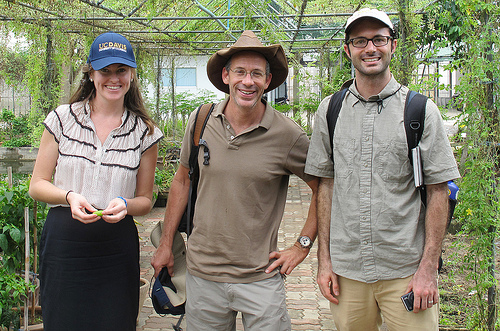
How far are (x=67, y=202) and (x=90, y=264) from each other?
1.06ft

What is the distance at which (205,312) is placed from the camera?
7.64 feet

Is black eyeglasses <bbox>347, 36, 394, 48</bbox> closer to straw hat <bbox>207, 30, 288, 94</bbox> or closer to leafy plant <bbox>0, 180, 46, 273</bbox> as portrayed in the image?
straw hat <bbox>207, 30, 288, 94</bbox>

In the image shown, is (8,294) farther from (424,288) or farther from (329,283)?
(424,288)

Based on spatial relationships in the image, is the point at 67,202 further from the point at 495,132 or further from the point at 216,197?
the point at 495,132

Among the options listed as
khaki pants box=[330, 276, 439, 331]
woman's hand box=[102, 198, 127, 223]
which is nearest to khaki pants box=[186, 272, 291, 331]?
khaki pants box=[330, 276, 439, 331]

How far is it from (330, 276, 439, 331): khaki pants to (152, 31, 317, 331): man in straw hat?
0.93ft

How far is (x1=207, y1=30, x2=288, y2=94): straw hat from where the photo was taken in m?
2.30

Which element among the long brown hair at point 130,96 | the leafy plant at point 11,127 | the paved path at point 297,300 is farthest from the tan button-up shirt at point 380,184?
the leafy plant at point 11,127

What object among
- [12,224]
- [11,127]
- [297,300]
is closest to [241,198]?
[12,224]

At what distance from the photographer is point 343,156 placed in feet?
7.07

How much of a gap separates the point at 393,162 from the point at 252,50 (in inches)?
33.9

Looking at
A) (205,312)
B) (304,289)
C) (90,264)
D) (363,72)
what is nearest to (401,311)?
(205,312)

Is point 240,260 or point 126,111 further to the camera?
point 126,111

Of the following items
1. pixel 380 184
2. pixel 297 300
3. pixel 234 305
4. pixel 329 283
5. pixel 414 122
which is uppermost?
pixel 414 122
